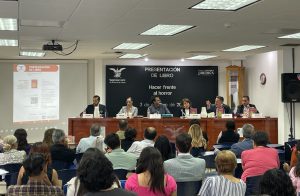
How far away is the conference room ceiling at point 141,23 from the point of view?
5582 millimetres

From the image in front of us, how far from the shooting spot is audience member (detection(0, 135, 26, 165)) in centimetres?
528

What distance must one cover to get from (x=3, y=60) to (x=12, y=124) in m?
1.96

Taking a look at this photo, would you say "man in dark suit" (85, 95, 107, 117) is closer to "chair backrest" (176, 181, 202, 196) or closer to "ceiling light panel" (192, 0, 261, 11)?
"ceiling light panel" (192, 0, 261, 11)

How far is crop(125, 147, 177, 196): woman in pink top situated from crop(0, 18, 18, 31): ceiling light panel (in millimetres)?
4138

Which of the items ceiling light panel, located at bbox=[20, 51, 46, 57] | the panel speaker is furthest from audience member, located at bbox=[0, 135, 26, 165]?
the panel speaker

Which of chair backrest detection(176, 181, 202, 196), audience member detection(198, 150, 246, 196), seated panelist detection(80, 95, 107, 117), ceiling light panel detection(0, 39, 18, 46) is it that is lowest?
chair backrest detection(176, 181, 202, 196)

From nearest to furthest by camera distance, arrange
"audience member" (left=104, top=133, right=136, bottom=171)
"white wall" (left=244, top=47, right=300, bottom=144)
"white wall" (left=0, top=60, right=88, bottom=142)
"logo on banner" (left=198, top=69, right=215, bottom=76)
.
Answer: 1. "audience member" (left=104, top=133, right=136, bottom=171)
2. "white wall" (left=244, top=47, right=300, bottom=144)
3. "white wall" (left=0, top=60, right=88, bottom=142)
4. "logo on banner" (left=198, top=69, right=215, bottom=76)

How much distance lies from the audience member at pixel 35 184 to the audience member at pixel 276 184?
155 cm

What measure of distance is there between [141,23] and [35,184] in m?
4.18

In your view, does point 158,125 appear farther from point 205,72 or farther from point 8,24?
point 205,72

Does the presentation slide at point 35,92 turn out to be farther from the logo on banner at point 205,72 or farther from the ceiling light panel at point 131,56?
the logo on banner at point 205,72

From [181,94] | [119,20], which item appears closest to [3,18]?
[119,20]

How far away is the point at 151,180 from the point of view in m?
3.25

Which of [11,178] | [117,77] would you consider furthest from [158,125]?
[11,178]
